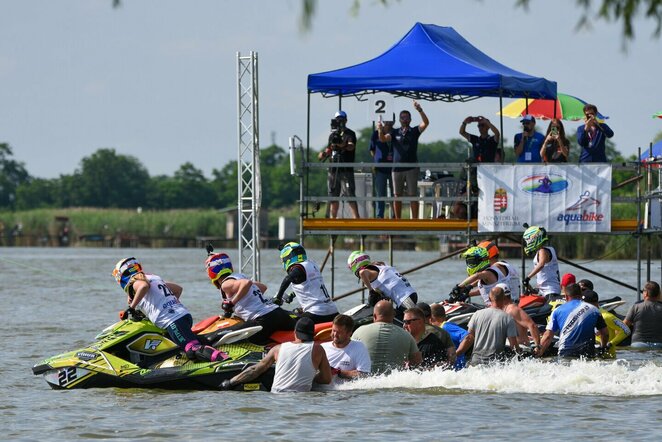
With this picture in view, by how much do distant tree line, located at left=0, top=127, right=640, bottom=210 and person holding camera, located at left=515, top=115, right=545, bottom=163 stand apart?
417 feet

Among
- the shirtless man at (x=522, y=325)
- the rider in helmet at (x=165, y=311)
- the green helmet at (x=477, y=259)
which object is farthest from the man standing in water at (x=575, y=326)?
the rider in helmet at (x=165, y=311)

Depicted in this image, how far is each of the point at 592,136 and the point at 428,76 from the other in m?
2.87

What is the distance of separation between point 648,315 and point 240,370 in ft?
23.7

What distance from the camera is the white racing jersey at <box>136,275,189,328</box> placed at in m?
17.1

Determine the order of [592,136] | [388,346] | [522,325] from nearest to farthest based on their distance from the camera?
[388,346] → [522,325] → [592,136]

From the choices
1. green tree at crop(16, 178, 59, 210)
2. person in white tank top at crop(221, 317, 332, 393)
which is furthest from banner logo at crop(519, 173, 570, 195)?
green tree at crop(16, 178, 59, 210)

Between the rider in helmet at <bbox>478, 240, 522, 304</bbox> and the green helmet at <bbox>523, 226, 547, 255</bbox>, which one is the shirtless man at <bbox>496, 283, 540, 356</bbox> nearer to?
the rider in helmet at <bbox>478, 240, 522, 304</bbox>

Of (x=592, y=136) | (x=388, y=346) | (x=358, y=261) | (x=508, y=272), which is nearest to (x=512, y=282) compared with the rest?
(x=508, y=272)

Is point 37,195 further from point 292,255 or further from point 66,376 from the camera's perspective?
point 66,376

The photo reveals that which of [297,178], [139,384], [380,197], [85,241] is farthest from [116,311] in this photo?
[85,241]

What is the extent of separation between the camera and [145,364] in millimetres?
17156

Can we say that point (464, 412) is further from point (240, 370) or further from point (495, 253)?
point (495, 253)

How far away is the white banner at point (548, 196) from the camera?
23.8 m

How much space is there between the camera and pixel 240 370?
1652cm
